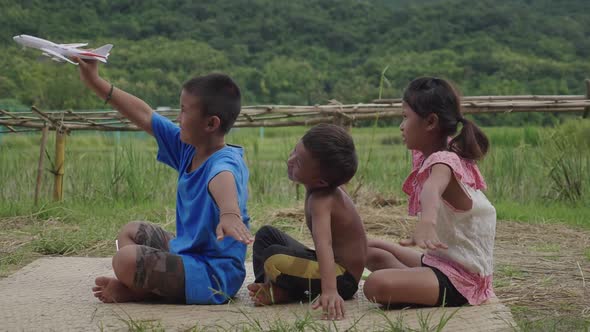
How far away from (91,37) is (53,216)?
16901 millimetres

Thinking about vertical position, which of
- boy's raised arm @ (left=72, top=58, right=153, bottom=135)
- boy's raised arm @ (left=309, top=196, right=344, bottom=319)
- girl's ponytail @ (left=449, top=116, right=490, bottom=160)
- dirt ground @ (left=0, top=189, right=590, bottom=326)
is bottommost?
dirt ground @ (left=0, top=189, right=590, bottom=326)

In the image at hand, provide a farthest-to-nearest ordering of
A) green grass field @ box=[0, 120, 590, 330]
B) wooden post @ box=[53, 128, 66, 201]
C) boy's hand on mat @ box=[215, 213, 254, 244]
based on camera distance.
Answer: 1. wooden post @ box=[53, 128, 66, 201]
2. green grass field @ box=[0, 120, 590, 330]
3. boy's hand on mat @ box=[215, 213, 254, 244]

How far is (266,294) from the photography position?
10.8 ft

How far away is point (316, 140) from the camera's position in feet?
10.6

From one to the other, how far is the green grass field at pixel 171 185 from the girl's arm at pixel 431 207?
2.95 m

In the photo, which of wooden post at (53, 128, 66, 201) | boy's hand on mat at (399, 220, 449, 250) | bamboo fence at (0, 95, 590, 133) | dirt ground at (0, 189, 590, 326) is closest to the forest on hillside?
bamboo fence at (0, 95, 590, 133)

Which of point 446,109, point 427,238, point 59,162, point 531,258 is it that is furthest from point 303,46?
point 427,238

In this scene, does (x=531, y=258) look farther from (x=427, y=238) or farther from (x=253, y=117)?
(x=253, y=117)

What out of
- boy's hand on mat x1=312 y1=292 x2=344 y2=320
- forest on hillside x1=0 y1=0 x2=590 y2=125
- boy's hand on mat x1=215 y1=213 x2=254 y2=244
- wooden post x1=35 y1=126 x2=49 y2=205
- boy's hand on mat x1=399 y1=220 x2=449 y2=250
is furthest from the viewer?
forest on hillside x1=0 y1=0 x2=590 y2=125

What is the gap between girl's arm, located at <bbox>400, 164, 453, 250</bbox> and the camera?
270cm

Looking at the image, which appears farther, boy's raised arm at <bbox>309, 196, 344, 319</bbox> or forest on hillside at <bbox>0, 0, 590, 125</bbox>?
forest on hillside at <bbox>0, 0, 590, 125</bbox>

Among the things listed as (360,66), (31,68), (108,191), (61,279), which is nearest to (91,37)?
(31,68)

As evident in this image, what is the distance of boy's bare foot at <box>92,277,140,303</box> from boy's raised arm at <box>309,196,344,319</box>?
31.2 inches

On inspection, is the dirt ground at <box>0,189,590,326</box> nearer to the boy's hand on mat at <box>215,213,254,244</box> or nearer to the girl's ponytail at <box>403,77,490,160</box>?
the girl's ponytail at <box>403,77,490,160</box>
